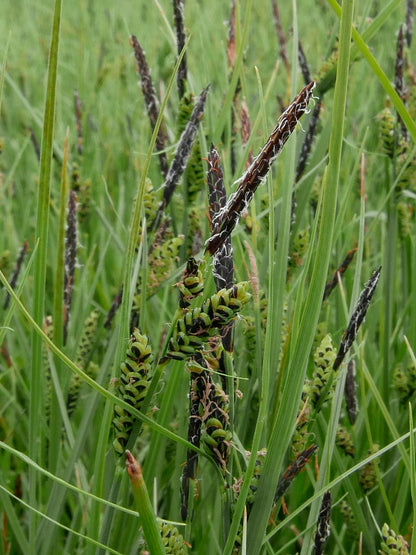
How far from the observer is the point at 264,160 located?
16.0 inches

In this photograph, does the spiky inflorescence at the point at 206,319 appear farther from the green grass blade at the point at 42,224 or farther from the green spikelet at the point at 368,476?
the green spikelet at the point at 368,476

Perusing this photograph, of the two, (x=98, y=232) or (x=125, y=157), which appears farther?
(x=125, y=157)

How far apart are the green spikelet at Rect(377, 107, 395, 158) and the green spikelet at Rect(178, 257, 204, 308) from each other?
0.52 meters

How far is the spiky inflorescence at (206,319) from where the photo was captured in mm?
413

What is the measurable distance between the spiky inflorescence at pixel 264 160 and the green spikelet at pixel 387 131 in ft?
1.58

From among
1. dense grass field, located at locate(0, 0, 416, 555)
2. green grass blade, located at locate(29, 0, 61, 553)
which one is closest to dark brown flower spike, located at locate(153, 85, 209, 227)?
dense grass field, located at locate(0, 0, 416, 555)

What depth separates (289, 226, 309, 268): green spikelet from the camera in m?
0.85

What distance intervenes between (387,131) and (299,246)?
0.18 meters

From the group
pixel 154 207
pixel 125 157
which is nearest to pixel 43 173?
pixel 154 207

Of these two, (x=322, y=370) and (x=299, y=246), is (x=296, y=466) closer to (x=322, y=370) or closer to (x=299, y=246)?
(x=322, y=370)

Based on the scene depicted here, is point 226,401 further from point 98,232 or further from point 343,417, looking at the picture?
point 98,232

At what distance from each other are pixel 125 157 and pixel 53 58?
1.63 meters

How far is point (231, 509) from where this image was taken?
0.55m

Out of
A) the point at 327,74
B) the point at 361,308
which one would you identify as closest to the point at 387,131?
the point at 327,74
